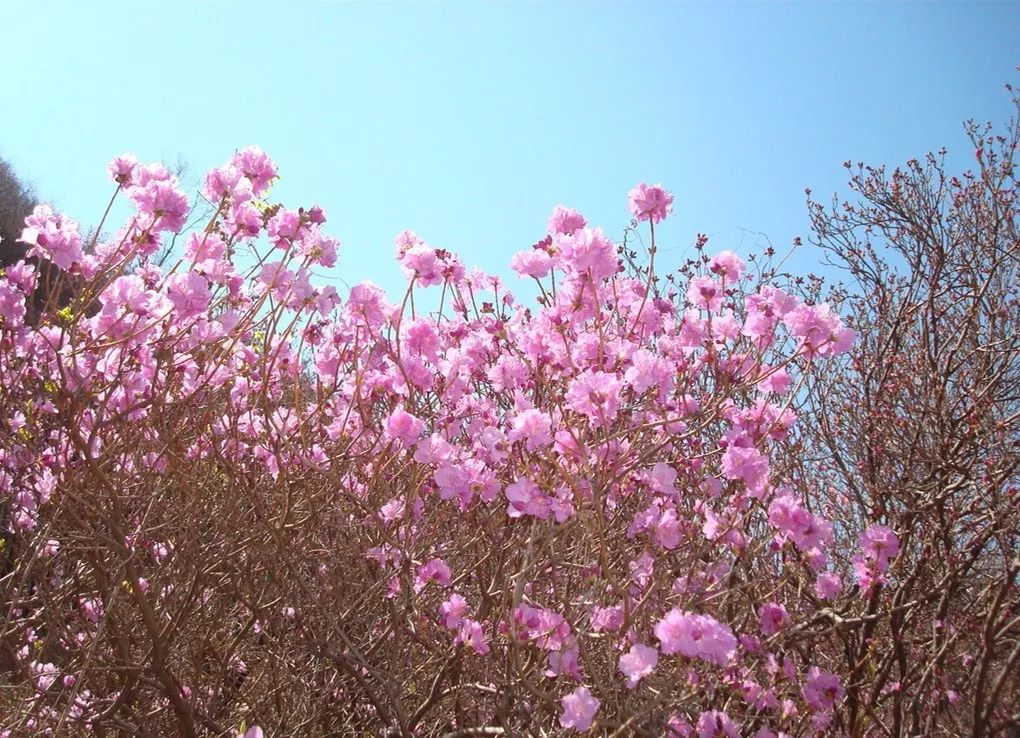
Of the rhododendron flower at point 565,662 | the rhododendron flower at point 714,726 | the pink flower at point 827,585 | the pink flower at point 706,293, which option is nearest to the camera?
the rhododendron flower at point 565,662

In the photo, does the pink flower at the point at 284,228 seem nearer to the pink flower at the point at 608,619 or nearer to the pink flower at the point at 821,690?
the pink flower at the point at 608,619

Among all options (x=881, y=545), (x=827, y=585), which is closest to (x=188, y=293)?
(x=881, y=545)

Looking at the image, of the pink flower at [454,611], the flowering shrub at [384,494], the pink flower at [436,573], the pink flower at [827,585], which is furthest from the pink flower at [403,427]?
the pink flower at [827,585]

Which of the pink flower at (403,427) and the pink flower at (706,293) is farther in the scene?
the pink flower at (706,293)

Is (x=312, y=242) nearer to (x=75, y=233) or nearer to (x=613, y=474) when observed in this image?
(x=75, y=233)

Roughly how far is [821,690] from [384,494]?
2.03 m

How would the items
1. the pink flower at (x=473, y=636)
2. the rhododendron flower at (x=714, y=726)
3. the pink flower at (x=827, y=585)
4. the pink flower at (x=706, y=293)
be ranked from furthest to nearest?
1. the pink flower at (x=827, y=585)
2. the pink flower at (x=706, y=293)
3. the pink flower at (x=473, y=636)
4. the rhododendron flower at (x=714, y=726)

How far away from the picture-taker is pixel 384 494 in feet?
10.7

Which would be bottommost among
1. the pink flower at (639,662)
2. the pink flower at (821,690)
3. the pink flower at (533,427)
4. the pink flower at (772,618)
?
the pink flower at (821,690)

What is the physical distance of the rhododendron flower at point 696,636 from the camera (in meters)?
2.34

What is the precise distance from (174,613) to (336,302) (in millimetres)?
1285

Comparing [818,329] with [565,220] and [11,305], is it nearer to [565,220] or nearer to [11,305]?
[565,220]

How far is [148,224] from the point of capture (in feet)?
9.32

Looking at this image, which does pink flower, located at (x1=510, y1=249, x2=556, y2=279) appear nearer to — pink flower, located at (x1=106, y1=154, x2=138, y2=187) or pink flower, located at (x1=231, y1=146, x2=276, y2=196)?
pink flower, located at (x1=231, y1=146, x2=276, y2=196)
